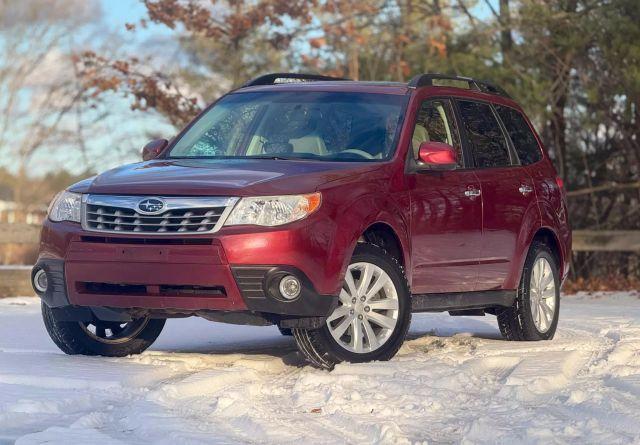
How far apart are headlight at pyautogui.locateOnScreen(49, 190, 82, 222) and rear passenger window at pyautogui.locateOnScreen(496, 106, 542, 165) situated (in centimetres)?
359

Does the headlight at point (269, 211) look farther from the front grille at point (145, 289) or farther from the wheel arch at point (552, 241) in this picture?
the wheel arch at point (552, 241)

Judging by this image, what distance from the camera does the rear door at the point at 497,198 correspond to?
30.8 ft

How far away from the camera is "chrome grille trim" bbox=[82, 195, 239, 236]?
293 inches

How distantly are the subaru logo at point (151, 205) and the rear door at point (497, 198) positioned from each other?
8.49ft

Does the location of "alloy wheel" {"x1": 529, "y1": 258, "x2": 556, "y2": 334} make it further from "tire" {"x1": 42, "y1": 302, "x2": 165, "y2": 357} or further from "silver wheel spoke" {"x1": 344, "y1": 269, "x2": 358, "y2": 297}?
"tire" {"x1": 42, "y1": 302, "x2": 165, "y2": 357}

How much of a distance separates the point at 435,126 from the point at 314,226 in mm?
2045

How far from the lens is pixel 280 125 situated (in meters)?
8.94

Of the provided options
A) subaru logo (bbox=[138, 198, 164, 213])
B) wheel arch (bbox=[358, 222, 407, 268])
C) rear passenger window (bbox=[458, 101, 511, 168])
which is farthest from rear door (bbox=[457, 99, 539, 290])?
subaru logo (bbox=[138, 198, 164, 213])

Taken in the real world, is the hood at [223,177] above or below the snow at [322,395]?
above

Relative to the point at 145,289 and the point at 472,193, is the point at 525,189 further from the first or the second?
the point at 145,289

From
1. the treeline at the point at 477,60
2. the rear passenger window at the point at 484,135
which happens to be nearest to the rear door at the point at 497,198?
the rear passenger window at the point at 484,135

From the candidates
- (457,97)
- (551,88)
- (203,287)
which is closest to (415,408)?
(203,287)

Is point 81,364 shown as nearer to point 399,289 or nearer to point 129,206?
point 129,206

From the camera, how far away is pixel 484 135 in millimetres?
9828
